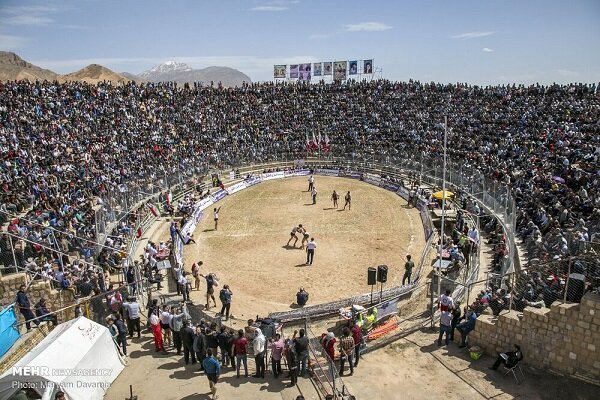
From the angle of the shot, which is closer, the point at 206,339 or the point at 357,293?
the point at 206,339

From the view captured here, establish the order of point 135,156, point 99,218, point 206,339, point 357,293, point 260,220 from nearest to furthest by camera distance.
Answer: point 206,339 → point 357,293 → point 99,218 → point 260,220 → point 135,156

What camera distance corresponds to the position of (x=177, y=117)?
49906mm

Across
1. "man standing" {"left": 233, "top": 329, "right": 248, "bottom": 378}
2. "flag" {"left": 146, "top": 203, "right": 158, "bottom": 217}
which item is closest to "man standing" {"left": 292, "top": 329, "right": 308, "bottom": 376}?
"man standing" {"left": 233, "top": 329, "right": 248, "bottom": 378}

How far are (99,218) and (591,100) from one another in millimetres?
41714

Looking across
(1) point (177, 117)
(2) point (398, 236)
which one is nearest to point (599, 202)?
(2) point (398, 236)

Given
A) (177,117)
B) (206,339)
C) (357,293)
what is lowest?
(357,293)

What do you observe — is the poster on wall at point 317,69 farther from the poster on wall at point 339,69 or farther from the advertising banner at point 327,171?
the advertising banner at point 327,171

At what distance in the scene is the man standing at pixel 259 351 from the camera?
13273 millimetres

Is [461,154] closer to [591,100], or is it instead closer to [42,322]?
[591,100]

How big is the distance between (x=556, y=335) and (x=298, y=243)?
16475mm

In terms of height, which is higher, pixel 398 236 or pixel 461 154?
pixel 461 154

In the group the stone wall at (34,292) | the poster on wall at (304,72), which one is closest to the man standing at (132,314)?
the stone wall at (34,292)

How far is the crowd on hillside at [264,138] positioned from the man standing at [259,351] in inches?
441

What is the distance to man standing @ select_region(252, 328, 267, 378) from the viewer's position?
13273 millimetres
